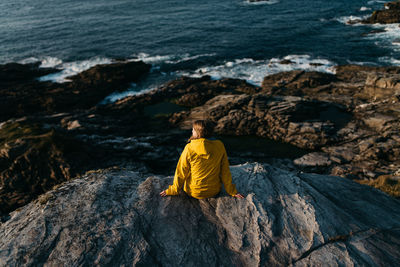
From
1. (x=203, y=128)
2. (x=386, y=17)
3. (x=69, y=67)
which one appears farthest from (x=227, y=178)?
(x=386, y=17)

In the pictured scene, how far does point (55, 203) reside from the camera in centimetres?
547

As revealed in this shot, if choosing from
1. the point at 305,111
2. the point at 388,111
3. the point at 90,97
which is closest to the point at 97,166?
the point at 90,97

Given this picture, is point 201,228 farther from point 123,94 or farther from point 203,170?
point 123,94

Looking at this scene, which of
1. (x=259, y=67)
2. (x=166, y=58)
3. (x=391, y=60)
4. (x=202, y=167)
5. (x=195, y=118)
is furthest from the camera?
(x=166, y=58)

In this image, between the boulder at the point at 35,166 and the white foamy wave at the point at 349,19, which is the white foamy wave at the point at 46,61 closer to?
the boulder at the point at 35,166

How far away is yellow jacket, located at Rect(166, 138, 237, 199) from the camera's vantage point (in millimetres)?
5340

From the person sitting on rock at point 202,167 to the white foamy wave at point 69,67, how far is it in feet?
105

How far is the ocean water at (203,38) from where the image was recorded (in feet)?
112

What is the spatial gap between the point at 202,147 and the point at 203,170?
2.12 feet

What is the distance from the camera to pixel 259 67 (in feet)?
108

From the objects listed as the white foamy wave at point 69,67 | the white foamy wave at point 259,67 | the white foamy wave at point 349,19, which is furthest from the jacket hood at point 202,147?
the white foamy wave at point 349,19

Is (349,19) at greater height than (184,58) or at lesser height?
greater

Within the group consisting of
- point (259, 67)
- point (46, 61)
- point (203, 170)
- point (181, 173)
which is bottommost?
point (259, 67)

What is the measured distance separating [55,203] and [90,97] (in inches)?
933
